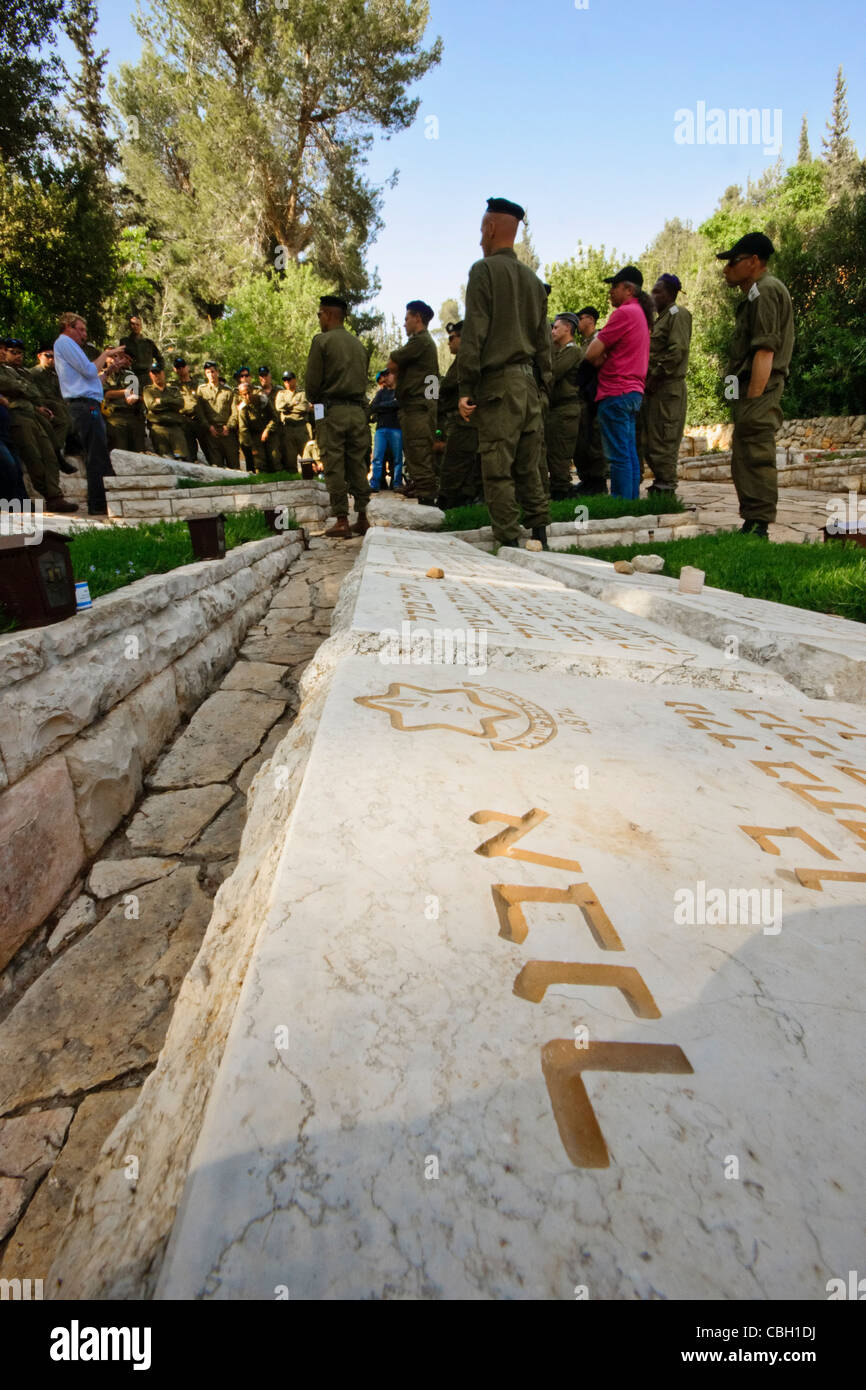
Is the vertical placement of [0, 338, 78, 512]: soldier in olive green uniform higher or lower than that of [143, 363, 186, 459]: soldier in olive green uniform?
lower

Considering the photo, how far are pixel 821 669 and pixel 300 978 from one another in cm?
205

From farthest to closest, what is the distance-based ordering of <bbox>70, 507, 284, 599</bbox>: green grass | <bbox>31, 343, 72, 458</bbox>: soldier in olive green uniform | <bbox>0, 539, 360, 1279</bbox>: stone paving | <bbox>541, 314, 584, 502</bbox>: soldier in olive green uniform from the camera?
<bbox>31, 343, 72, 458</bbox>: soldier in olive green uniform
<bbox>541, 314, 584, 502</bbox>: soldier in olive green uniform
<bbox>70, 507, 284, 599</bbox>: green grass
<bbox>0, 539, 360, 1279</bbox>: stone paving

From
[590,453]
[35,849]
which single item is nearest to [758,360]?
[590,453]

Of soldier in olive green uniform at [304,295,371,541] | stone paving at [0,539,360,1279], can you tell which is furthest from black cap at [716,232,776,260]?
stone paving at [0,539,360,1279]

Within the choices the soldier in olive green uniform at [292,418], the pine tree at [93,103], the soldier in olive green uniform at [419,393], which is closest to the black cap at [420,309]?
the soldier in olive green uniform at [419,393]

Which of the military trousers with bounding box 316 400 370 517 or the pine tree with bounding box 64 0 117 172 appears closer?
the military trousers with bounding box 316 400 370 517

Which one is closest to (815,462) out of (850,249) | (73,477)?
(850,249)

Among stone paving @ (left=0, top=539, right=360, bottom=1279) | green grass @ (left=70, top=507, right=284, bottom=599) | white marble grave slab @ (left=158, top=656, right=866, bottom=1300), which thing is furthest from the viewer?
green grass @ (left=70, top=507, right=284, bottom=599)

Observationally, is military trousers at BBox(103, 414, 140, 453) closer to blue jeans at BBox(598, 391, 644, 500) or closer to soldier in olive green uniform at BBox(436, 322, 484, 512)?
soldier in olive green uniform at BBox(436, 322, 484, 512)

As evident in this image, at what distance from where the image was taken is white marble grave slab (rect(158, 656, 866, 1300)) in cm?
49

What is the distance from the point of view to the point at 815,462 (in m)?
10.2

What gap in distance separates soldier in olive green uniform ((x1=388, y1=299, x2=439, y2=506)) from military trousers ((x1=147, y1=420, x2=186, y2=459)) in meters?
5.08

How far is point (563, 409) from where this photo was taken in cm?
713
